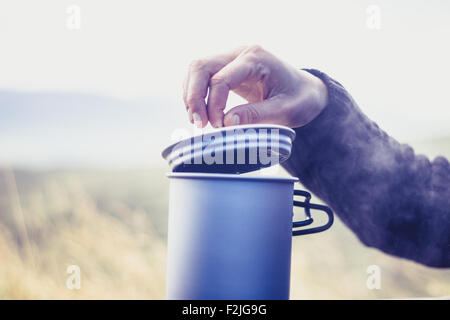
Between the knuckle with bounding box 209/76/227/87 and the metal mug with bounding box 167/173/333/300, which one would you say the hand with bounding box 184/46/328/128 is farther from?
the metal mug with bounding box 167/173/333/300

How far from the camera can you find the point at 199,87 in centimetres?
56

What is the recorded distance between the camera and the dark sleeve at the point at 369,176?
2.36ft

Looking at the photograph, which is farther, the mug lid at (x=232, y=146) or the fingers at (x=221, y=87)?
the fingers at (x=221, y=87)

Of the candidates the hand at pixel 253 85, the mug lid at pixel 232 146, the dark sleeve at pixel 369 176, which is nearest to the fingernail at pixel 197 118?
the hand at pixel 253 85

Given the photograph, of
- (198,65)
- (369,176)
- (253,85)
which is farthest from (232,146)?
(369,176)

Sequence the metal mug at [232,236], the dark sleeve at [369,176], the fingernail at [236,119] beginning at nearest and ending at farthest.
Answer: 1. the metal mug at [232,236]
2. the fingernail at [236,119]
3. the dark sleeve at [369,176]

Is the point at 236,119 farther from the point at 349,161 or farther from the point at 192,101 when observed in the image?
the point at 349,161

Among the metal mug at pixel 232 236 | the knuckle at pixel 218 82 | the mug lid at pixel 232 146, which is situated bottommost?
the metal mug at pixel 232 236

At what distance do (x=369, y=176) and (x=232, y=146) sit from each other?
1.50 ft

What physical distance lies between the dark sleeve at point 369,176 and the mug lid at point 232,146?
0.30 metres

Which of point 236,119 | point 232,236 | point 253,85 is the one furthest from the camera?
point 253,85

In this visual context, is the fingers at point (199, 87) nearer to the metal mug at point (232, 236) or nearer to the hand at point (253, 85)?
the hand at point (253, 85)

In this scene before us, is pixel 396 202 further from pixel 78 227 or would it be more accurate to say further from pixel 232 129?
pixel 78 227
